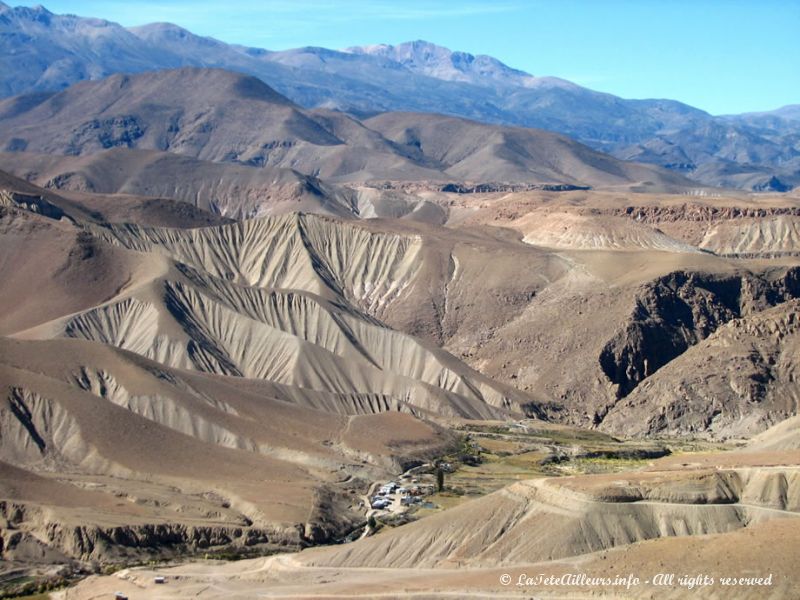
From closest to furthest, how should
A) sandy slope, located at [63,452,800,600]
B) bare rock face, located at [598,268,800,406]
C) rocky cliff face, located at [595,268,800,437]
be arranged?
sandy slope, located at [63,452,800,600]
rocky cliff face, located at [595,268,800,437]
bare rock face, located at [598,268,800,406]

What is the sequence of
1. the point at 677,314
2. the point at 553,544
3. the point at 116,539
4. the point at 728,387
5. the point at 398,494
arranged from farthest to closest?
the point at 677,314
the point at 728,387
the point at 398,494
the point at 116,539
the point at 553,544

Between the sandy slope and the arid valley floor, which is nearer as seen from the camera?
the sandy slope

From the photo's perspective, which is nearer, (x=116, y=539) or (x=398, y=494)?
(x=116, y=539)

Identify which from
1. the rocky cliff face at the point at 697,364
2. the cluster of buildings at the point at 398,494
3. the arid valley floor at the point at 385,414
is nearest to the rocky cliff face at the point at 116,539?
the arid valley floor at the point at 385,414

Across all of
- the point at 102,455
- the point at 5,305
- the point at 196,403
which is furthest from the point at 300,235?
the point at 102,455

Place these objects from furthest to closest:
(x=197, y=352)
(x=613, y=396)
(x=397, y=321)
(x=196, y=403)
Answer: (x=397, y=321), (x=613, y=396), (x=197, y=352), (x=196, y=403)

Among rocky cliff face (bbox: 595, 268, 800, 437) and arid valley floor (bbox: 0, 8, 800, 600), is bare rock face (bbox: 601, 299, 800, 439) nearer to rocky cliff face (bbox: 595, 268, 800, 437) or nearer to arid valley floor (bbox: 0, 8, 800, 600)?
rocky cliff face (bbox: 595, 268, 800, 437)

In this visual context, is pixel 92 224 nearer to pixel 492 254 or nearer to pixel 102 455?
pixel 492 254

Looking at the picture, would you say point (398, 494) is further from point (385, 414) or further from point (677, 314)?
point (677, 314)

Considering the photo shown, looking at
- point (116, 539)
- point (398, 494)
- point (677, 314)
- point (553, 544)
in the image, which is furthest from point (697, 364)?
point (116, 539)

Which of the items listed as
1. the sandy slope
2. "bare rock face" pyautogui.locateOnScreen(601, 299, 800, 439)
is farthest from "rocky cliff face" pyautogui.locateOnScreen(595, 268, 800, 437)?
the sandy slope

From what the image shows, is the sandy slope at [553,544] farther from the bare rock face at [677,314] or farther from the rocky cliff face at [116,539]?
the bare rock face at [677,314]
